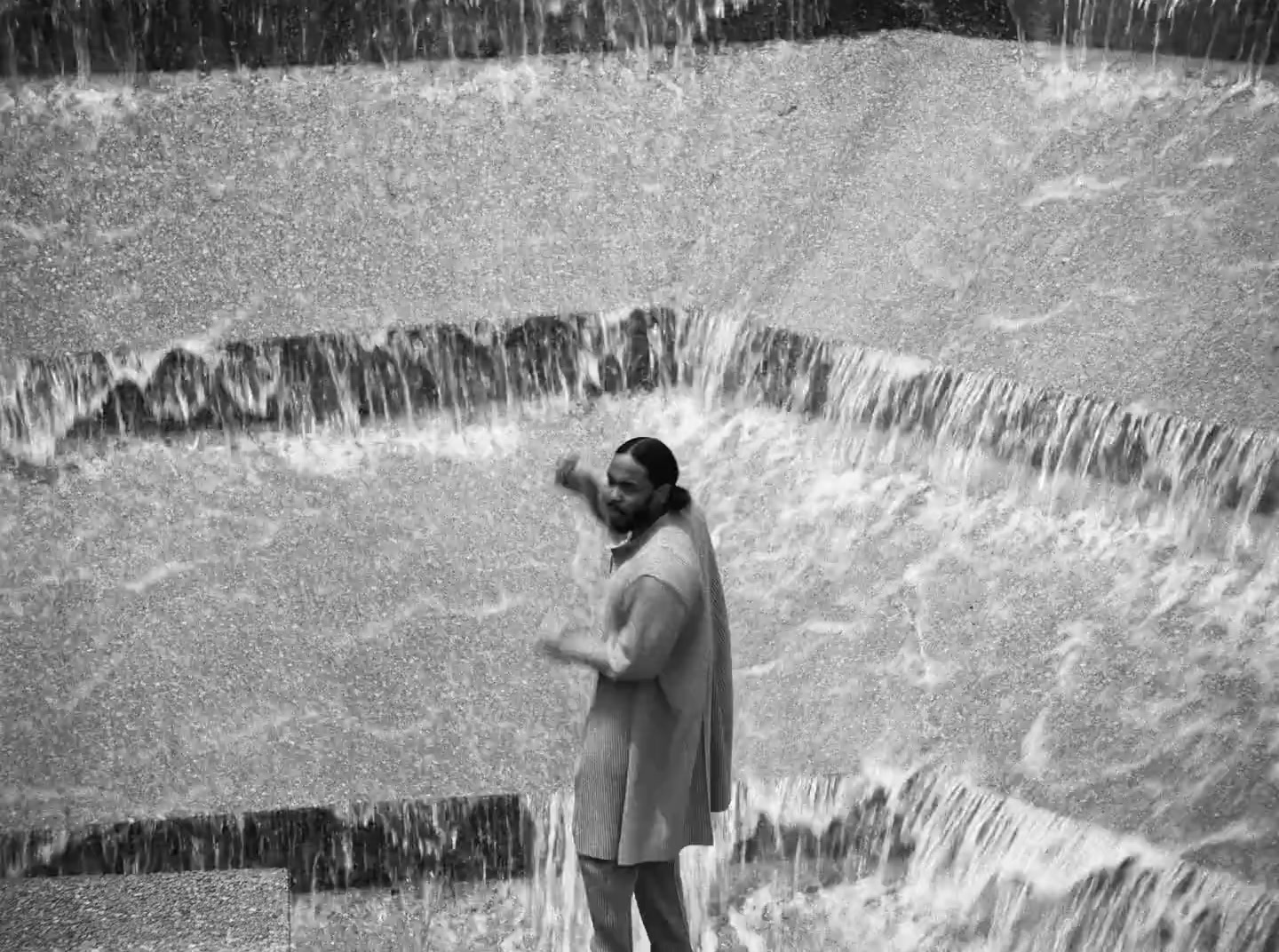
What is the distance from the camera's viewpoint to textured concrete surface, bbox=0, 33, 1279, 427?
507 centimetres

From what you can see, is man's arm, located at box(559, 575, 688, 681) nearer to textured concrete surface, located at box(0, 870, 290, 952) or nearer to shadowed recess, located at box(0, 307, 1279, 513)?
textured concrete surface, located at box(0, 870, 290, 952)

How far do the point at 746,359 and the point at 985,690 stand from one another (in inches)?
49.6

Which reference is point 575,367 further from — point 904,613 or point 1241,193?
point 1241,193

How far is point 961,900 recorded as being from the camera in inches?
163

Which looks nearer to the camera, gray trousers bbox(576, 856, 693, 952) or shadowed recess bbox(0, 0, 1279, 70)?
gray trousers bbox(576, 856, 693, 952)

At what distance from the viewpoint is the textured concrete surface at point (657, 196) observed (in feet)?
16.6

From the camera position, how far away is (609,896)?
10.5ft

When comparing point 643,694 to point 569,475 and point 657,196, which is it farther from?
point 657,196

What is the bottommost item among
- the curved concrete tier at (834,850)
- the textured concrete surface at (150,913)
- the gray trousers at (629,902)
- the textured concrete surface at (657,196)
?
the curved concrete tier at (834,850)

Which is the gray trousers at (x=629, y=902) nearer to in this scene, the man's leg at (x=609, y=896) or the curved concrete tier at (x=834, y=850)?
the man's leg at (x=609, y=896)

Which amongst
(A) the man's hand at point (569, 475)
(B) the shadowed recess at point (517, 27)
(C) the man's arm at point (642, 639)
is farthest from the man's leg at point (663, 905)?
(B) the shadowed recess at point (517, 27)

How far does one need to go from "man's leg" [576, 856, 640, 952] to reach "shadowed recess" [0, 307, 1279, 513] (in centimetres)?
202

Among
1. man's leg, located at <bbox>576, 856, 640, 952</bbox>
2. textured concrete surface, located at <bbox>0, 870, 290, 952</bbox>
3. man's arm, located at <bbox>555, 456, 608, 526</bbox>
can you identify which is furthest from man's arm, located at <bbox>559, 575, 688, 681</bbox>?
textured concrete surface, located at <bbox>0, 870, 290, 952</bbox>

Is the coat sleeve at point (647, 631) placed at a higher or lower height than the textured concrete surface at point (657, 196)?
lower
